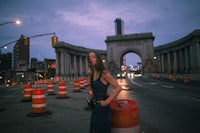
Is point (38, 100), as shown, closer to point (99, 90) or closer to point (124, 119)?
point (99, 90)

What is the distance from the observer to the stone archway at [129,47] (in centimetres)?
7756

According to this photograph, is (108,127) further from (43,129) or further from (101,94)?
(43,129)

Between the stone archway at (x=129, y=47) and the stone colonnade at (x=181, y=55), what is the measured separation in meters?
6.49

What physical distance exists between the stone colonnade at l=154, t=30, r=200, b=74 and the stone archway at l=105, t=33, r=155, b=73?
6.49m

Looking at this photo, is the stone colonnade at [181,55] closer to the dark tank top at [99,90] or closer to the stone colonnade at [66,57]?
the stone colonnade at [66,57]

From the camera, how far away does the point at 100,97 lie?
9.65ft

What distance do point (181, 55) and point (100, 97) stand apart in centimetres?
7561

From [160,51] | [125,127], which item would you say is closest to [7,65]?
[160,51]

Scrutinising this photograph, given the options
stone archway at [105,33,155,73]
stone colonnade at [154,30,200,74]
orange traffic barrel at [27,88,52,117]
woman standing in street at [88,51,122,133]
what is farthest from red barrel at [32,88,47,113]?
stone archway at [105,33,155,73]

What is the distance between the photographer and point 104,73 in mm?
3062

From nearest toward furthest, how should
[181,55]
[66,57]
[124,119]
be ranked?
[124,119] → [66,57] → [181,55]

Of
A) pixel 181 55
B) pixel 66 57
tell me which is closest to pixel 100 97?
pixel 66 57

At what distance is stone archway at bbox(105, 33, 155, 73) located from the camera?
3054 inches

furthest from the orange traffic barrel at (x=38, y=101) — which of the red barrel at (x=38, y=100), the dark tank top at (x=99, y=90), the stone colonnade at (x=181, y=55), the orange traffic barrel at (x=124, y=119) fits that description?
the stone colonnade at (x=181, y=55)
